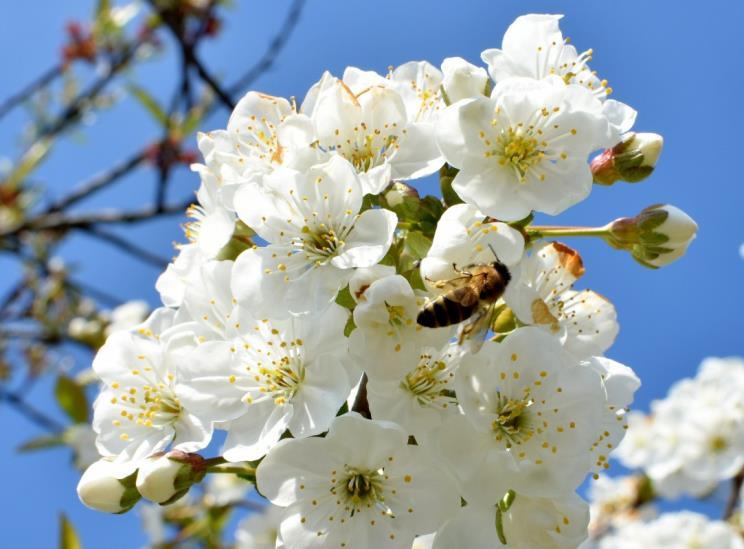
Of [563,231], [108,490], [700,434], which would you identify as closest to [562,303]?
[563,231]

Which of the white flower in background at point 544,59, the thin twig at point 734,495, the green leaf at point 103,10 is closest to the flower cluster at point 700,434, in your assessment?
the thin twig at point 734,495

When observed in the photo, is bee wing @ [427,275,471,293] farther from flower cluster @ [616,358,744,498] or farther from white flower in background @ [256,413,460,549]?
flower cluster @ [616,358,744,498]

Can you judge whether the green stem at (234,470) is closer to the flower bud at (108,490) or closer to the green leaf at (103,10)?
the flower bud at (108,490)

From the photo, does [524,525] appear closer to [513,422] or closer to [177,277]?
[513,422]

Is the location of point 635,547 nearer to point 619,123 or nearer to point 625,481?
point 625,481

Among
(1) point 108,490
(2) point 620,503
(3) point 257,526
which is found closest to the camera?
(1) point 108,490

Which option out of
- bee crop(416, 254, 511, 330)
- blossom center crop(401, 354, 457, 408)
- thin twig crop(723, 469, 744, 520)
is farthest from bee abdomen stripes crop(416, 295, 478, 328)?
thin twig crop(723, 469, 744, 520)
